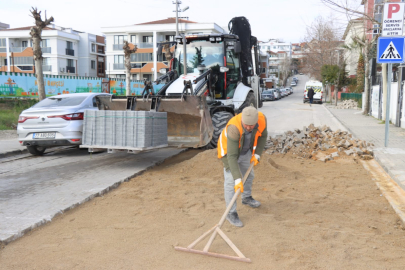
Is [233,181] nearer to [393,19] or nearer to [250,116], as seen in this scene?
[250,116]

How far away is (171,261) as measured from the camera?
12.5 feet

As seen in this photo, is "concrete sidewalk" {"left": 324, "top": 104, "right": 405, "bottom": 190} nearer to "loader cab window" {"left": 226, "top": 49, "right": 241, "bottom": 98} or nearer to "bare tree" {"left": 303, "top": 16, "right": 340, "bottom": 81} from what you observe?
"loader cab window" {"left": 226, "top": 49, "right": 241, "bottom": 98}

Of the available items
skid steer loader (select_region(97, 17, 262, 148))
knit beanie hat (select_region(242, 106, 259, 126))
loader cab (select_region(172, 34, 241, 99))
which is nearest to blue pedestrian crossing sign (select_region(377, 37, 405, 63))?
skid steer loader (select_region(97, 17, 262, 148))

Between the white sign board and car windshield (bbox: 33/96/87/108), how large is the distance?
8.02 m

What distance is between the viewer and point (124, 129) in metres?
7.74

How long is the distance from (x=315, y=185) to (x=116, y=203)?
3.48m

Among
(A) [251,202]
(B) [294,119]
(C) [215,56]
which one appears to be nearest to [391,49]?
(C) [215,56]

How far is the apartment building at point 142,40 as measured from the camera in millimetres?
54844

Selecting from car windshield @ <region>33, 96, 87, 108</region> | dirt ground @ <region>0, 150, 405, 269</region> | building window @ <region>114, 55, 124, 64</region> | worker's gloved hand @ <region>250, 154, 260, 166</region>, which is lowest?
dirt ground @ <region>0, 150, 405, 269</region>

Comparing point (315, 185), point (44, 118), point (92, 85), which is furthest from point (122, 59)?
point (315, 185)

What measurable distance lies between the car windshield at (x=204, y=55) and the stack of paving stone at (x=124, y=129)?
120 inches

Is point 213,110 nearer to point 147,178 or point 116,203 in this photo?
point 147,178

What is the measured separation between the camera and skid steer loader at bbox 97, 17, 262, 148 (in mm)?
8594

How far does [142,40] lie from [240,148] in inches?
2192
